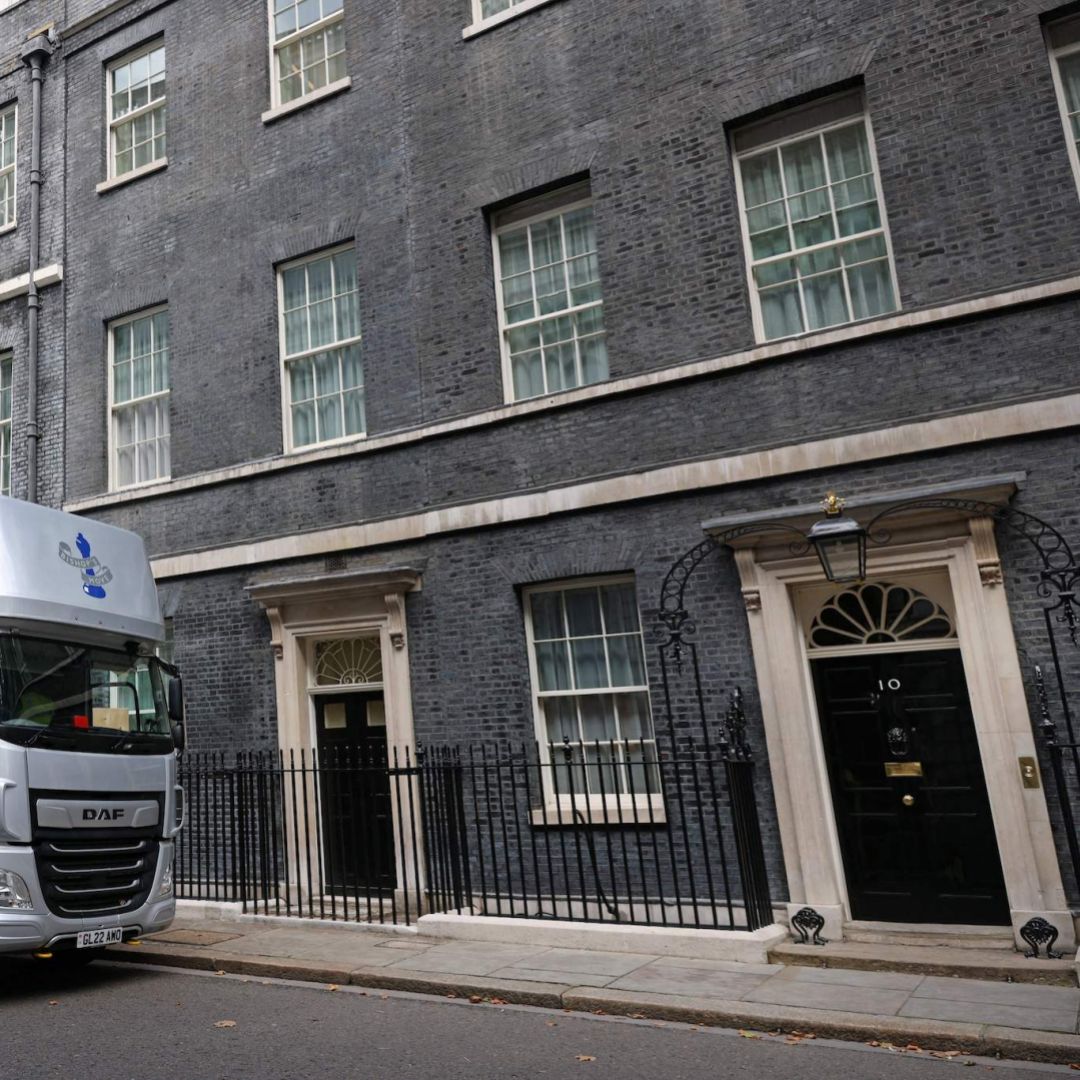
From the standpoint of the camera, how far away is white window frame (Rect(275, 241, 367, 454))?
1130 centimetres

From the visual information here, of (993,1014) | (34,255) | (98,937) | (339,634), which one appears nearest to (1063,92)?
(993,1014)

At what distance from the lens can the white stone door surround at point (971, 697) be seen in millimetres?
7324

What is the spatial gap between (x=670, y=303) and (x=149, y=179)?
798cm

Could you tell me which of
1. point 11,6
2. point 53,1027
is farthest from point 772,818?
point 11,6

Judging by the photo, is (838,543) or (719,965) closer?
(719,965)

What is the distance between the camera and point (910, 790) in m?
8.02

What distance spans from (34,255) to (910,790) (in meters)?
13.1

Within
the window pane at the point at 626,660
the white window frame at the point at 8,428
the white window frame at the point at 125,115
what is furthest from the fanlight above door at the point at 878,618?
the white window frame at the point at 8,428

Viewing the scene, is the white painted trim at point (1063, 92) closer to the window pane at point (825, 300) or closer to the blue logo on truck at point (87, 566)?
the window pane at point (825, 300)

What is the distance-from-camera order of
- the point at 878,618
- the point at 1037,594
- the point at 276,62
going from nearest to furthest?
the point at 1037,594, the point at 878,618, the point at 276,62

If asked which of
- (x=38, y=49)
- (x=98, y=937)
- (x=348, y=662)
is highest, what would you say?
(x=38, y=49)

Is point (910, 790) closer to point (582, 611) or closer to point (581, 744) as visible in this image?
point (581, 744)

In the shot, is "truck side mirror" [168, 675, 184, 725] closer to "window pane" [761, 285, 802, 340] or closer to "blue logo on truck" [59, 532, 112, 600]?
"blue logo on truck" [59, 532, 112, 600]

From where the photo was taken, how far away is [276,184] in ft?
39.5
